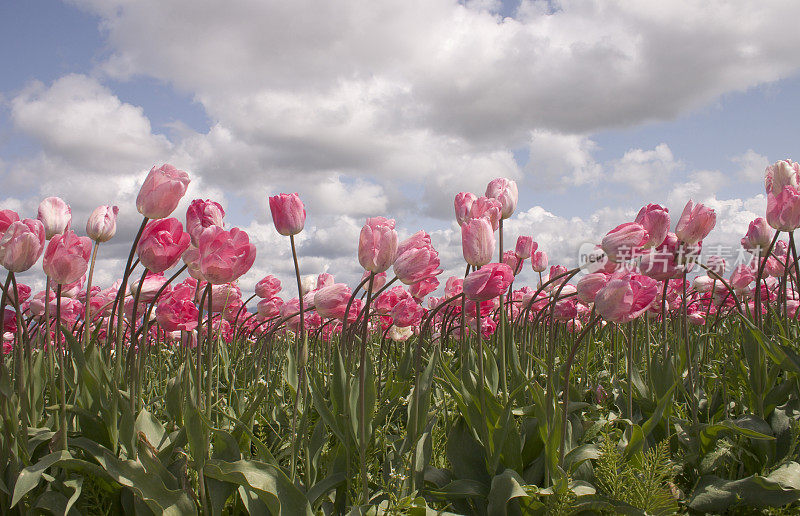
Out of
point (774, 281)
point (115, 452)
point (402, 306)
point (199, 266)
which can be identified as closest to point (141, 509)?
point (115, 452)

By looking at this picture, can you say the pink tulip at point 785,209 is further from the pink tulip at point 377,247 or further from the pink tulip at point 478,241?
the pink tulip at point 377,247

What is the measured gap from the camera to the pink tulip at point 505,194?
284 cm

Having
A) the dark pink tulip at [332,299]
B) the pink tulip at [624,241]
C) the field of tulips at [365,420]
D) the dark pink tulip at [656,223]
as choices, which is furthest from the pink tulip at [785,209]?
the dark pink tulip at [332,299]

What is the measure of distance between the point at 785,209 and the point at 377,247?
2045 millimetres

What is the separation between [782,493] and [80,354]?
262 centimetres

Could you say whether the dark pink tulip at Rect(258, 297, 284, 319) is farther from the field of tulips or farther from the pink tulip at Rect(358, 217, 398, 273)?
the pink tulip at Rect(358, 217, 398, 273)

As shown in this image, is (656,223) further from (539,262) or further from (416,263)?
(539,262)

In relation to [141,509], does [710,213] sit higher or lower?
higher

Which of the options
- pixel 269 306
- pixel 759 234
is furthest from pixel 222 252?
pixel 759 234

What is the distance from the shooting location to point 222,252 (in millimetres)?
1788

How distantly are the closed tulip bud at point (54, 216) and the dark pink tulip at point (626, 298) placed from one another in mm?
2080

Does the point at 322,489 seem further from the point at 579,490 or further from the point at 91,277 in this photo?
the point at 91,277

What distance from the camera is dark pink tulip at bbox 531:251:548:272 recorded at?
15.1ft

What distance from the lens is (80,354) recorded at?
2.04 m
